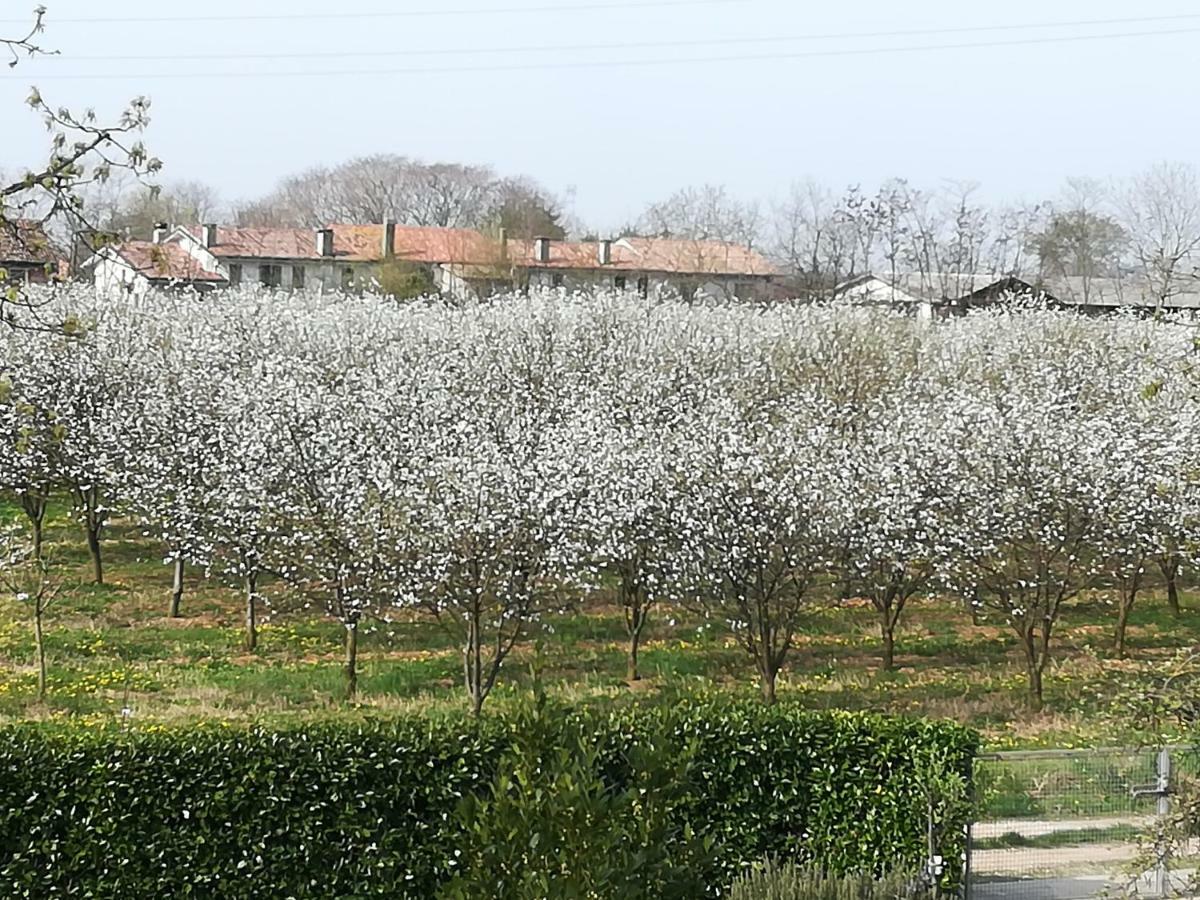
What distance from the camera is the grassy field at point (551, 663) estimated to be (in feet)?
57.1

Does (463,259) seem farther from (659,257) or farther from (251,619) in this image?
(251,619)

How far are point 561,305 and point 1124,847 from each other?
2200 cm

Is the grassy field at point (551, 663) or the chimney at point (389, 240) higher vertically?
the chimney at point (389, 240)

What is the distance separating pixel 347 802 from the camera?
29.8 ft

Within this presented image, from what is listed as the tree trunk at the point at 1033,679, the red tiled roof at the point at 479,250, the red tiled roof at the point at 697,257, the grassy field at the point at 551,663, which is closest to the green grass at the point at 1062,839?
the grassy field at the point at 551,663

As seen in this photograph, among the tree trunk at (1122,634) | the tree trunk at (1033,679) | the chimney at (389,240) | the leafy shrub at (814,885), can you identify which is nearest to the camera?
the leafy shrub at (814,885)

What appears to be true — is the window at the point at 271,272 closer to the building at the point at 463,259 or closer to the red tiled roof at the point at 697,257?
the building at the point at 463,259

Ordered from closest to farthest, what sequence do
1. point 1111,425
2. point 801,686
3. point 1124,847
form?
point 1124,847
point 801,686
point 1111,425

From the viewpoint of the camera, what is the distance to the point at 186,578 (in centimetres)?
2497

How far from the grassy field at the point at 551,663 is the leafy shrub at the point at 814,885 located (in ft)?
20.4

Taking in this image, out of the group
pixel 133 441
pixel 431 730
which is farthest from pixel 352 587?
pixel 431 730

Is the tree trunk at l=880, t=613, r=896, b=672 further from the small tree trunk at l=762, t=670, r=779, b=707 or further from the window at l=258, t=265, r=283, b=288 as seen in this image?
the window at l=258, t=265, r=283, b=288

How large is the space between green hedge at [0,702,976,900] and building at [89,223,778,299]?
124 feet

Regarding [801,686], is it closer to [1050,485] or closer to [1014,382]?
[1050,485]
